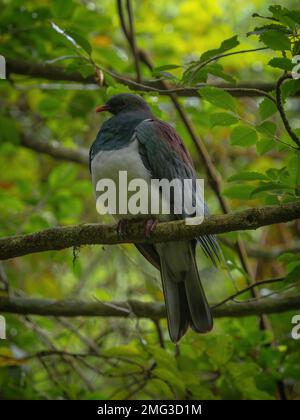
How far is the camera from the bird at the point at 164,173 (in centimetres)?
329

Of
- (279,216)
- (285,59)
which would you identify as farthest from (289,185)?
(285,59)

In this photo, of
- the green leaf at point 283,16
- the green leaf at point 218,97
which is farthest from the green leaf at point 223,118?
the green leaf at point 283,16

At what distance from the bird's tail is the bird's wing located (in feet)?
0.83

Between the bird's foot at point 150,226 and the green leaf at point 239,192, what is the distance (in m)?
0.39

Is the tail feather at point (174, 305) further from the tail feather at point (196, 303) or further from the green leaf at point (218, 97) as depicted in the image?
the green leaf at point (218, 97)

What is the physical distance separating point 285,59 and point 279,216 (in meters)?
0.60

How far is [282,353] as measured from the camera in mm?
3527

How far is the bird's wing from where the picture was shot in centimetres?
332

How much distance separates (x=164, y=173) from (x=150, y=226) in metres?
0.43

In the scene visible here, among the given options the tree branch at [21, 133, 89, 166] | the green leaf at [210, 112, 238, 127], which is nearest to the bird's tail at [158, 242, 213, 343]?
the green leaf at [210, 112, 238, 127]

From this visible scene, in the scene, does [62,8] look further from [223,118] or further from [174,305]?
[174,305]

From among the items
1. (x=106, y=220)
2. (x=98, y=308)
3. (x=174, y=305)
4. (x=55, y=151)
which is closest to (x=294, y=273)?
(x=174, y=305)

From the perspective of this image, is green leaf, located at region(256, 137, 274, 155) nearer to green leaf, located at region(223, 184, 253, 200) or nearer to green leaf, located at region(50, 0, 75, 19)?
green leaf, located at region(223, 184, 253, 200)
